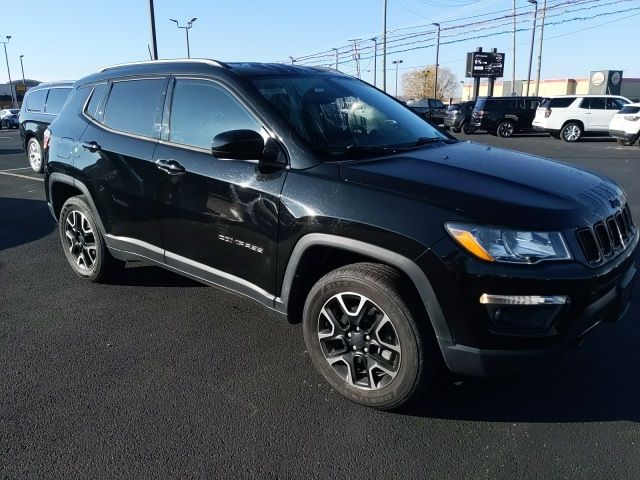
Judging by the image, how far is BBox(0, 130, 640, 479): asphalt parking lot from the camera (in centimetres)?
244

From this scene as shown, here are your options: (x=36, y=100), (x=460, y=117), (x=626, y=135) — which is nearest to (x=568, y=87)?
(x=460, y=117)

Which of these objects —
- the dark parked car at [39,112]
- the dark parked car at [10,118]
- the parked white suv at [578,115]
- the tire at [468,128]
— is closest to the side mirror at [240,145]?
the dark parked car at [39,112]

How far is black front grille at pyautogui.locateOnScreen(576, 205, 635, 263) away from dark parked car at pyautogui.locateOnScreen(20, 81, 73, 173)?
1090 cm

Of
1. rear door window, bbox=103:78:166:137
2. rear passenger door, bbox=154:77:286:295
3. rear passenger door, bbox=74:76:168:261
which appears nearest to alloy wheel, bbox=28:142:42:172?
rear passenger door, bbox=74:76:168:261

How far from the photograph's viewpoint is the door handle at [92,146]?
13.7 ft

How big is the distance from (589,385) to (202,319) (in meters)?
2.62

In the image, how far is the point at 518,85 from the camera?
7994 cm

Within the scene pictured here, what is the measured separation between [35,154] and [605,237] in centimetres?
1218

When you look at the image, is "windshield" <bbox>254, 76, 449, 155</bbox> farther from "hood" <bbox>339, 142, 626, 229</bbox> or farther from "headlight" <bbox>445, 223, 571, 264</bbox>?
"headlight" <bbox>445, 223, 571, 264</bbox>

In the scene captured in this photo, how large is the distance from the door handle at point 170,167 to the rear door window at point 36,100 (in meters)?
9.67

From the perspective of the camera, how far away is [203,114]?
11.4 feet

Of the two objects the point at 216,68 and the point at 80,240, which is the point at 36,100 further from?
the point at 216,68

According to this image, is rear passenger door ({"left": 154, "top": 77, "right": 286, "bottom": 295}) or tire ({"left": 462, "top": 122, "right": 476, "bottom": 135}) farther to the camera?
tire ({"left": 462, "top": 122, "right": 476, "bottom": 135})

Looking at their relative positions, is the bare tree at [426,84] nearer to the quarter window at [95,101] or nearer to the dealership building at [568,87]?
the dealership building at [568,87]
